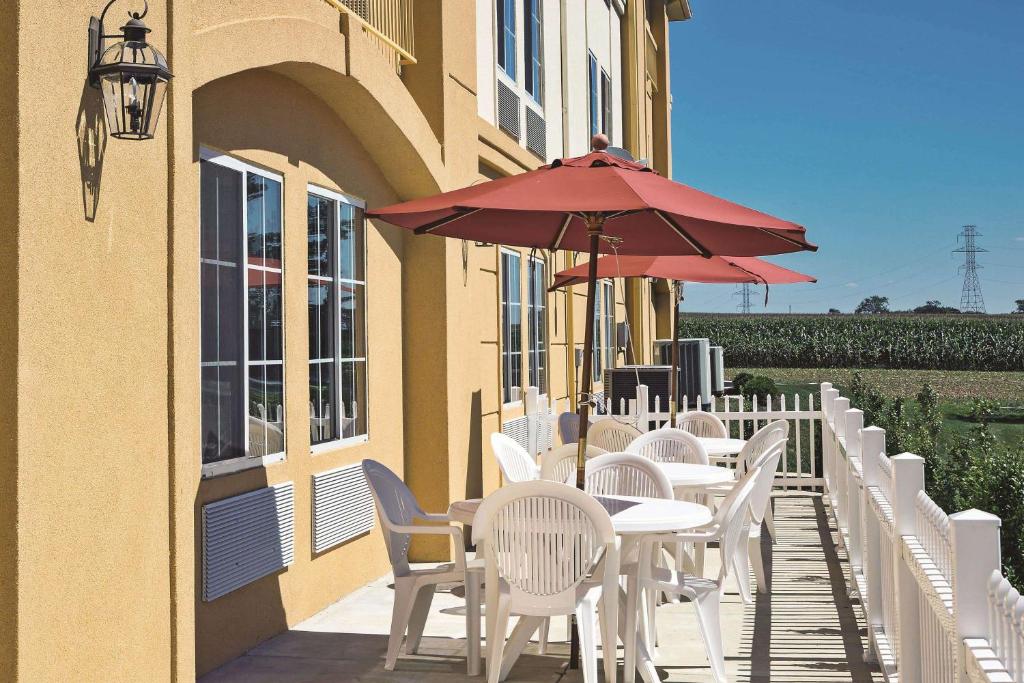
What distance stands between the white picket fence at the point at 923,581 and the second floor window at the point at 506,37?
19.4 ft

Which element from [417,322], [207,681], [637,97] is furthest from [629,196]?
[637,97]

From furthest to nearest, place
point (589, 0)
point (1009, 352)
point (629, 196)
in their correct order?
point (1009, 352), point (589, 0), point (629, 196)

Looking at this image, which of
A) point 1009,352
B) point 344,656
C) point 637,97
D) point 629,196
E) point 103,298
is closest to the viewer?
point 103,298

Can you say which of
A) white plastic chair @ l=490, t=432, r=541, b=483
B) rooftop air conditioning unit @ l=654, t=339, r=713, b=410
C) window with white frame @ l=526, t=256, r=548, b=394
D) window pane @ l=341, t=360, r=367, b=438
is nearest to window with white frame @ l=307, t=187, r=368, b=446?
window pane @ l=341, t=360, r=367, b=438

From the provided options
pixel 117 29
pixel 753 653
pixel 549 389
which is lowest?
pixel 753 653

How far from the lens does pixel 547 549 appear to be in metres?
5.16

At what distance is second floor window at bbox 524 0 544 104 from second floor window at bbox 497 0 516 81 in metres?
0.67

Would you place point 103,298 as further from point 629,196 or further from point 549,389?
point 549,389

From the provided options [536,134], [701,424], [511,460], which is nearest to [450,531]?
[511,460]

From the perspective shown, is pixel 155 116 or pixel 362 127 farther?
pixel 362 127

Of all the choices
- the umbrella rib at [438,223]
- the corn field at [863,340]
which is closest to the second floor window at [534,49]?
the umbrella rib at [438,223]

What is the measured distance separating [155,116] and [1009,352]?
5589 centimetres

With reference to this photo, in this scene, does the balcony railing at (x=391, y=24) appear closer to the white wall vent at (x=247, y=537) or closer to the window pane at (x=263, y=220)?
the window pane at (x=263, y=220)

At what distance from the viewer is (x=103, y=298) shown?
179 inches
